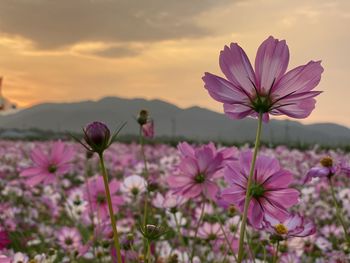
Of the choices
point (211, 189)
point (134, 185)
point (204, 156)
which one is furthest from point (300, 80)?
point (134, 185)

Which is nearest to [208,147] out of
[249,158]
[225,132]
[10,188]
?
[249,158]

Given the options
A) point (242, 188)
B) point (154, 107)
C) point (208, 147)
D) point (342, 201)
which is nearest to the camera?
point (242, 188)

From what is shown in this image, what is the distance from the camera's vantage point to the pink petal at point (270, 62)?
93 centimetres

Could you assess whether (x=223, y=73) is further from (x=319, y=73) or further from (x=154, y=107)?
(x=154, y=107)

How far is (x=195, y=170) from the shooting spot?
52.9 inches

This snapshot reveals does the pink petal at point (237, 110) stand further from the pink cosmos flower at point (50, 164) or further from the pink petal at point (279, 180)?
the pink cosmos flower at point (50, 164)

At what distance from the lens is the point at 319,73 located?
0.92 m

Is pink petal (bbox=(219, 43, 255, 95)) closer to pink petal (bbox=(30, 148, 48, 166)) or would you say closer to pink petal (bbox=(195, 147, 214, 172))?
pink petal (bbox=(195, 147, 214, 172))

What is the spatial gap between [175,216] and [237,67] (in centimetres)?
79

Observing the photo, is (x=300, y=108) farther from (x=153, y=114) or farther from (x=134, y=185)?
(x=153, y=114)

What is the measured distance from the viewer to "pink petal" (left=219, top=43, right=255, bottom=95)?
3.01 ft

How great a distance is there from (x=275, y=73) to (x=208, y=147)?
419mm

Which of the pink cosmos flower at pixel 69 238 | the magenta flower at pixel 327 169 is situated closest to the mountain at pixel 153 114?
the pink cosmos flower at pixel 69 238

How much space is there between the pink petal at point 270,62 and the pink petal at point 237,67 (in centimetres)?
1
